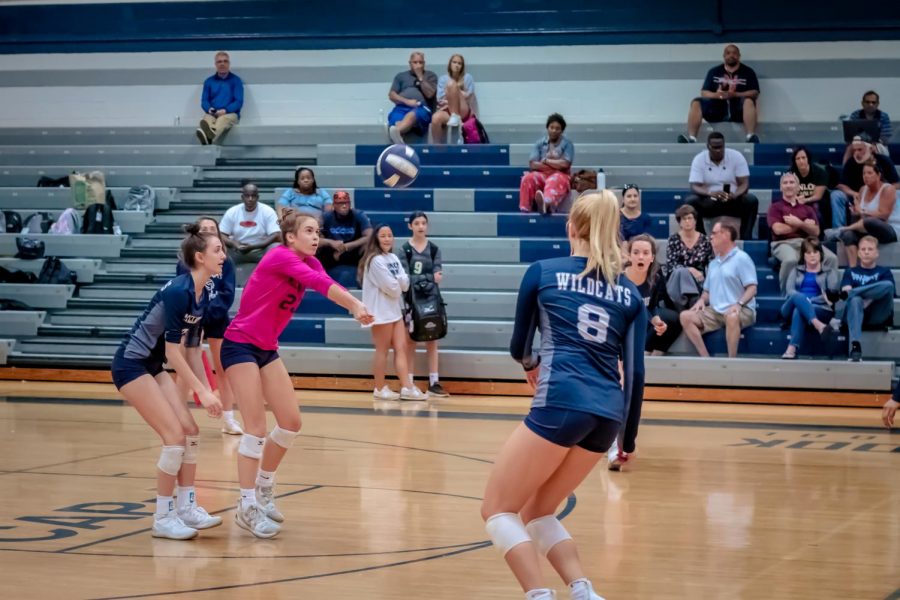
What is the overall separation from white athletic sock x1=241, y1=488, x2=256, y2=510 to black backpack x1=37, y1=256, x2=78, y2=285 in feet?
29.9

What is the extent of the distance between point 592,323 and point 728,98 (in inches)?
460

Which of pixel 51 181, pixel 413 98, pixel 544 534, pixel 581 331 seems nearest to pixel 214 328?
pixel 544 534

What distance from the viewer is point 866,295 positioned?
38.3 feet

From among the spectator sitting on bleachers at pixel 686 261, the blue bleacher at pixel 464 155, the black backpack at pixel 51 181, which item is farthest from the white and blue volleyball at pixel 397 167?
the black backpack at pixel 51 181

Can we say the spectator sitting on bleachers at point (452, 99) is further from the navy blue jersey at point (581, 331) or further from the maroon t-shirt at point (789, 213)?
the navy blue jersey at point (581, 331)

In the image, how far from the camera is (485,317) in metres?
13.1

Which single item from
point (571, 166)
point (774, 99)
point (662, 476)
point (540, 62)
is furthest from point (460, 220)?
point (662, 476)

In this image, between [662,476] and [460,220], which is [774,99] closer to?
[460,220]

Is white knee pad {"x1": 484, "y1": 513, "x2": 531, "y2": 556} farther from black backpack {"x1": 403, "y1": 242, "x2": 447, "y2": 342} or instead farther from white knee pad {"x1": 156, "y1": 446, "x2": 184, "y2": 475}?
black backpack {"x1": 403, "y1": 242, "x2": 447, "y2": 342}

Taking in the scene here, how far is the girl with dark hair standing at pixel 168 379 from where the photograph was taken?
578cm

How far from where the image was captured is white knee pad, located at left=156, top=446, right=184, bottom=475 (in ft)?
18.9

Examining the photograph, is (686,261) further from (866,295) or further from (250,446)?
(250,446)

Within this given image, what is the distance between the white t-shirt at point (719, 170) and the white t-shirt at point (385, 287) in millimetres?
3617

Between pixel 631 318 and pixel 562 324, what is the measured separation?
0.82 feet
